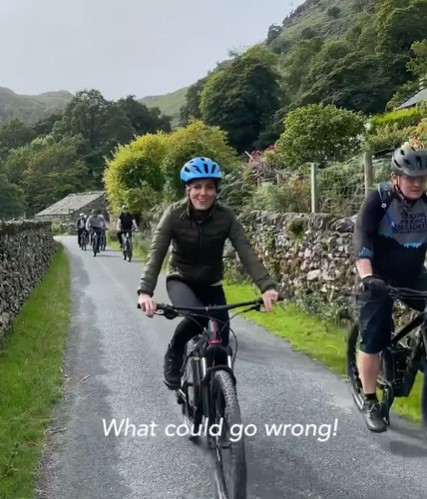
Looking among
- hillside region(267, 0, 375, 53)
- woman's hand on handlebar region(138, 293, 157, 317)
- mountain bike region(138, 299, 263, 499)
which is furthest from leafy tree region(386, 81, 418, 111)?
hillside region(267, 0, 375, 53)

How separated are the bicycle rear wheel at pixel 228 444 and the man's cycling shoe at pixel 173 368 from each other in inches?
36.2

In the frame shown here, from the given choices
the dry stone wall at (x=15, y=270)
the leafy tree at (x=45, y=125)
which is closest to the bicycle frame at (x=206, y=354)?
the dry stone wall at (x=15, y=270)

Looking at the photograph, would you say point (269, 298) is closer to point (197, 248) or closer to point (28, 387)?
point (197, 248)

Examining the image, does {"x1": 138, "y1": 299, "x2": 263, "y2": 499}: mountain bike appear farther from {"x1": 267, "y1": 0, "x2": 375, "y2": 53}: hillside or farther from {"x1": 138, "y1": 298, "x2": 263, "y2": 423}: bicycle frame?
{"x1": 267, "y1": 0, "x2": 375, "y2": 53}: hillside

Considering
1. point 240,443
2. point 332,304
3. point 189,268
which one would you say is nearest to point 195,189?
point 189,268

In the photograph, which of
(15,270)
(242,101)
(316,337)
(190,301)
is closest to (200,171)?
(190,301)

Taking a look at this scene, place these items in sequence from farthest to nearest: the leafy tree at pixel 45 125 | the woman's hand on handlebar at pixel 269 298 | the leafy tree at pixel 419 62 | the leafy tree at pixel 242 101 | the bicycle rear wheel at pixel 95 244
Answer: the leafy tree at pixel 45 125 → the leafy tree at pixel 242 101 → the leafy tree at pixel 419 62 → the bicycle rear wheel at pixel 95 244 → the woman's hand on handlebar at pixel 269 298

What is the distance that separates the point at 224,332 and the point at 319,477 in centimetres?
114

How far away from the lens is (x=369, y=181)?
9.52 m

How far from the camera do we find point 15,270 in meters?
11.1

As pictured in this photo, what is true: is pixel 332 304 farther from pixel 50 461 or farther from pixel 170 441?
pixel 50 461

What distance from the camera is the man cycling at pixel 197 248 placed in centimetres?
428

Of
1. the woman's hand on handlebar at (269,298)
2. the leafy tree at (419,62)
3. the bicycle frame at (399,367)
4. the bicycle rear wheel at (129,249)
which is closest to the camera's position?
the woman's hand on handlebar at (269,298)

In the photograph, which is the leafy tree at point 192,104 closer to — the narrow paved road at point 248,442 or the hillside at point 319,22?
the hillside at point 319,22
